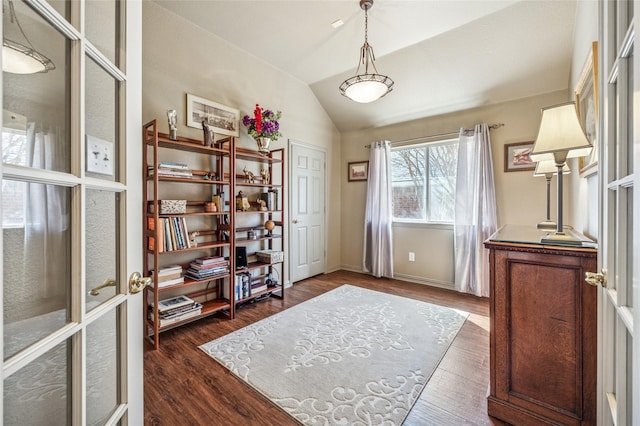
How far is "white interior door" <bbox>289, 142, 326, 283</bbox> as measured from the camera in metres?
3.95

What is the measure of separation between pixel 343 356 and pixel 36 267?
192 cm

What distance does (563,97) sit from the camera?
9.82ft

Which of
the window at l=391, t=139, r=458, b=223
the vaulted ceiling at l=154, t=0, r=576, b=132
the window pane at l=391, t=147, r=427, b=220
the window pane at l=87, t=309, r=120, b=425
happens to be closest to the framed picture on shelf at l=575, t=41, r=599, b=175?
the vaulted ceiling at l=154, t=0, r=576, b=132

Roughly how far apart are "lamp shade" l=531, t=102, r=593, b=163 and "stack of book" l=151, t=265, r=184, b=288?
8.93ft

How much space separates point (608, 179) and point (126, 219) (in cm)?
154

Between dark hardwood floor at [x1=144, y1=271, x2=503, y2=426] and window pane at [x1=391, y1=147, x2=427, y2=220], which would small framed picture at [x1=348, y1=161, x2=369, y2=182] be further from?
dark hardwood floor at [x1=144, y1=271, x2=503, y2=426]

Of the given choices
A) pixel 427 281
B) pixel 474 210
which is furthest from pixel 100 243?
pixel 427 281

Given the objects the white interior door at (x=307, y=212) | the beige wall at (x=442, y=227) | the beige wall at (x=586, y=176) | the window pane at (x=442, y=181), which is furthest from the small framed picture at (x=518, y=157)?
the white interior door at (x=307, y=212)

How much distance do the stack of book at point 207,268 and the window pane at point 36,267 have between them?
6.71ft

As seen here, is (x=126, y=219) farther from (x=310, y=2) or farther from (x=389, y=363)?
(x=310, y=2)

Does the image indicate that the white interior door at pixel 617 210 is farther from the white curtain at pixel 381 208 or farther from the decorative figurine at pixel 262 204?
the white curtain at pixel 381 208

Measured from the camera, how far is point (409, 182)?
4.16 metres

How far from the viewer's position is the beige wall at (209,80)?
250 cm

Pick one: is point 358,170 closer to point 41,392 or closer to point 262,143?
→ point 262,143
